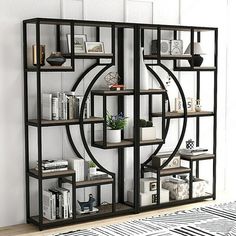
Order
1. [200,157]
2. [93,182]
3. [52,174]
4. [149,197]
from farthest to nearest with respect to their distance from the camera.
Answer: [200,157]
[149,197]
[93,182]
[52,174]

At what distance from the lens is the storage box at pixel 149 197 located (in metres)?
5.50

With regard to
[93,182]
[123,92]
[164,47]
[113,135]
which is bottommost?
[93,182]

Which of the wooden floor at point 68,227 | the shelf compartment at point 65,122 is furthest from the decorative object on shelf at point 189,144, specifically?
the shelf compartment at point 65,122

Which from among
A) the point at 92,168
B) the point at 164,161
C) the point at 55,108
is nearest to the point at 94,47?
the point at 55,108

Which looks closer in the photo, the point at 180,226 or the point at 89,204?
the point at 180,226

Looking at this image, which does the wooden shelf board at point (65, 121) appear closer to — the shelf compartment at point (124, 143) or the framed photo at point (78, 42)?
the shelf compartment at point (124, 143)

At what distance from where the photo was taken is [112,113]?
18.2 feet

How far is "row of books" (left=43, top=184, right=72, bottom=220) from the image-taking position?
5000 mm

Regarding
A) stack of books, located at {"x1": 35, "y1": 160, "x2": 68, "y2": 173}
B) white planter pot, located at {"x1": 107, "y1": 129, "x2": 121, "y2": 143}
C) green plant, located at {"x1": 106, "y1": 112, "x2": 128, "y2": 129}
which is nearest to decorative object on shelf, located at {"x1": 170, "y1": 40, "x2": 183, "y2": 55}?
green plant, located at {"x1": 106, "y1": 112, "x2": 128, "y2": 129}

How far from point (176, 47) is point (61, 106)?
4.58 feet

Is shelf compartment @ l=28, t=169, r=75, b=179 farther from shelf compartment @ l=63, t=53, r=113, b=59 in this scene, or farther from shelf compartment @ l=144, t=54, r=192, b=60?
shelf compartment @ l=144, t=54, r=192, b=60

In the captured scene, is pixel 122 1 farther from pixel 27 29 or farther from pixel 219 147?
pixel 219 147

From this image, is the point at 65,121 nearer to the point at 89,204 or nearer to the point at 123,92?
the point at 123,92

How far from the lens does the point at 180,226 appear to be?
4.95m
